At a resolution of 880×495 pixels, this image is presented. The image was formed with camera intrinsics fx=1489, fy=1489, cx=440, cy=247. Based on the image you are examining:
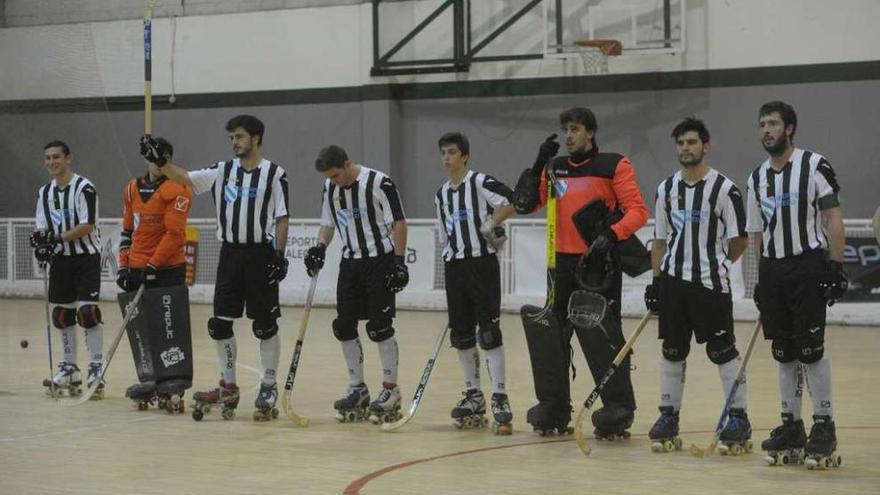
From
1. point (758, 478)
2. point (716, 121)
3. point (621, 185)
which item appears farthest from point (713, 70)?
point (758, 478)

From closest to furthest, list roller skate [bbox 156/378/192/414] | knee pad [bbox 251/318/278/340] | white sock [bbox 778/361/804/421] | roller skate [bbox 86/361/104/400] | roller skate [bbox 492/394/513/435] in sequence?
1. white sock [bbox 778/361/804/421]
2. roller skate [bbox 492/394/513/435]
3. knee pad [bbox 251/318/278/340]
4. roller skate [bbox 156/378/192/414]
5. roller skate [bbox 86/361/104/400]

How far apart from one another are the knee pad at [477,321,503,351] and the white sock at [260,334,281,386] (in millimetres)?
1392

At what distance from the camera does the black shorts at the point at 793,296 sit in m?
7.39

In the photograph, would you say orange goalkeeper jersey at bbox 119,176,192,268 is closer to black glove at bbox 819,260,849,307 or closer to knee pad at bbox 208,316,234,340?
knee pad at bbox 208,316,234,340

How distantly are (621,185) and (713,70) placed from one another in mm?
11132

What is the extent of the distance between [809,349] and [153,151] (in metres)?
4.22

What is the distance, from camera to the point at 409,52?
20844 mm

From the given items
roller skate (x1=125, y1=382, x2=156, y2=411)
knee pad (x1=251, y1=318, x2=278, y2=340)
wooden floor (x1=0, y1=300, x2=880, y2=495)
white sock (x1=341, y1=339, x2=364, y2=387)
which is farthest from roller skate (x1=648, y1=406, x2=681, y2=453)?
roller skate (x1=125, y1=382, x2=156, y2=411)

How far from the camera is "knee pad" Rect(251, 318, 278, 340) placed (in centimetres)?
964

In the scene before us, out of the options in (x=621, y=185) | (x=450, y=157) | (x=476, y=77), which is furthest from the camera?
(x=476, y=77)

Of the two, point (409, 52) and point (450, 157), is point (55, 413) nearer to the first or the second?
point (450, 157)

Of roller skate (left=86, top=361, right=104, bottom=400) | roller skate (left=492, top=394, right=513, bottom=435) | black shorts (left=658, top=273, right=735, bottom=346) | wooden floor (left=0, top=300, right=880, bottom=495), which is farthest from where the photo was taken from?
roller skate (left=86, top=361, right=104, bottom=400)

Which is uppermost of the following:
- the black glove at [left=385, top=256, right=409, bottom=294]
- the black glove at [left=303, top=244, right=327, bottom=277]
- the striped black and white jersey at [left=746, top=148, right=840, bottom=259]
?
the striped black and white jersey at [left=746, top=148, right=840, bottom=259]

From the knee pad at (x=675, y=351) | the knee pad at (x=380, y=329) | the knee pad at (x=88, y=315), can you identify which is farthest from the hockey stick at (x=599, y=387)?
the knee pad at (x=88, y=315)
